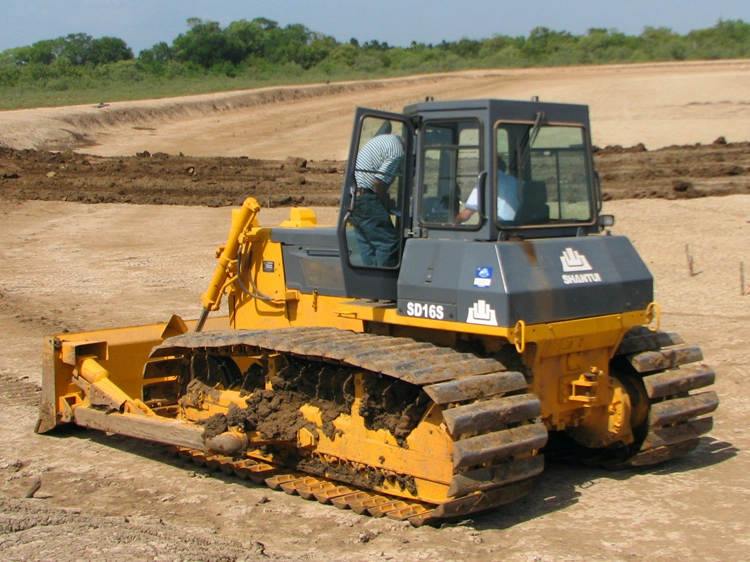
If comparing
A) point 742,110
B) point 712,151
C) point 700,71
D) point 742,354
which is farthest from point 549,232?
point 700,71

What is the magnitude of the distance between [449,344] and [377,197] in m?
1.14

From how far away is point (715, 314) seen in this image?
43.0 feet

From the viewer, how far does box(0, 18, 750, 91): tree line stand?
5689cm

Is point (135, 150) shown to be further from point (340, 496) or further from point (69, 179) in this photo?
point (340, 496)

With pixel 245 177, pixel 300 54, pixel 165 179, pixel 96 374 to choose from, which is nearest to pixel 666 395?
pixel 96 374

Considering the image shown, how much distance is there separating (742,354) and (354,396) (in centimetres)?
577

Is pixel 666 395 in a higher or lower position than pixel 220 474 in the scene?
higher

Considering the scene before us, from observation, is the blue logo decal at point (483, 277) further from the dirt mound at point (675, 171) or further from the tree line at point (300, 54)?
the tree line at point (300, 54)

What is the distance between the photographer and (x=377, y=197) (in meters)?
7.14

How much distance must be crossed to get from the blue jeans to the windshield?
85cm

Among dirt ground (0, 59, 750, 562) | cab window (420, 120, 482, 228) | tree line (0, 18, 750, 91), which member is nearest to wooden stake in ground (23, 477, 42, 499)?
dirt ground (0, 59, 750, 562)

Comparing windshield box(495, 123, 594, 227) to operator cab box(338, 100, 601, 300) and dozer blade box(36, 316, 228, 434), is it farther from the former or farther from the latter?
dozer blade box(36, 316, 228, 434)

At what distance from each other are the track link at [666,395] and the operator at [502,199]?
151 centimetres

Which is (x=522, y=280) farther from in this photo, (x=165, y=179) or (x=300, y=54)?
(x=300, y=54)
